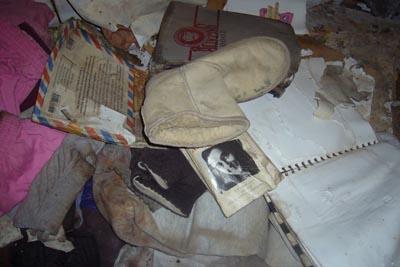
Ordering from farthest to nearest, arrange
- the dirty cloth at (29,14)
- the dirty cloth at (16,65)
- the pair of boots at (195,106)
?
1. the dirty cloth at (29,14)
2. the dirty cloth at (16,65)
3. the pair of boots at (195,106)

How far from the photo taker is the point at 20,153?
86cm

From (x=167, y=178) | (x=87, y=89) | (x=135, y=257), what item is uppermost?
(x=87, y=89)

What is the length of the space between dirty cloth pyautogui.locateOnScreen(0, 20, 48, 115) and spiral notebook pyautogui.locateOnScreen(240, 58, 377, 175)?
67 centimetres

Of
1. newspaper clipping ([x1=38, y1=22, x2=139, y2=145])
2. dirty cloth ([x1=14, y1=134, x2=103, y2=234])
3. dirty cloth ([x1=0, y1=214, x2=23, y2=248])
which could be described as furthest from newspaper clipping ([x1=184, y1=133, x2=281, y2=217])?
dirty cloth ([x1=0, y1=214, x2=23, y2=248])

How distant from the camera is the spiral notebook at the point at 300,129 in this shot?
94 cm

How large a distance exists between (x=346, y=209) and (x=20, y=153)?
96cm

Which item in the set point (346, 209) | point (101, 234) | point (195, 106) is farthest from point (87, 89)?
point (346, 209)

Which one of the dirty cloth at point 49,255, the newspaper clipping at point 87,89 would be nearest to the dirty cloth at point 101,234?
the dirty cloth at point 49,255

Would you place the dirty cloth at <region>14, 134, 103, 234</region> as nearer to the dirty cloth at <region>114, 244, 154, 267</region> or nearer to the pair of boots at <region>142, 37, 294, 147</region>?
the dirty cloth at <region>114, 244, 154, 267</region>

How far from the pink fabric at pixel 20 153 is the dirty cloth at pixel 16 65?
63mm

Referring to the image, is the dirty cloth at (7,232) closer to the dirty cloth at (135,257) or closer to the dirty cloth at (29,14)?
the dirty cloth at (135,257)

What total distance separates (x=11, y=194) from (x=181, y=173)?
50 cm

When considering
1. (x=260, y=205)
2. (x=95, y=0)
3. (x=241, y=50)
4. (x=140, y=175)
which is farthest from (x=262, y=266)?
(x=95, y=0)

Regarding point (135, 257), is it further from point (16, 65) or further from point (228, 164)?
point (16, 65)
